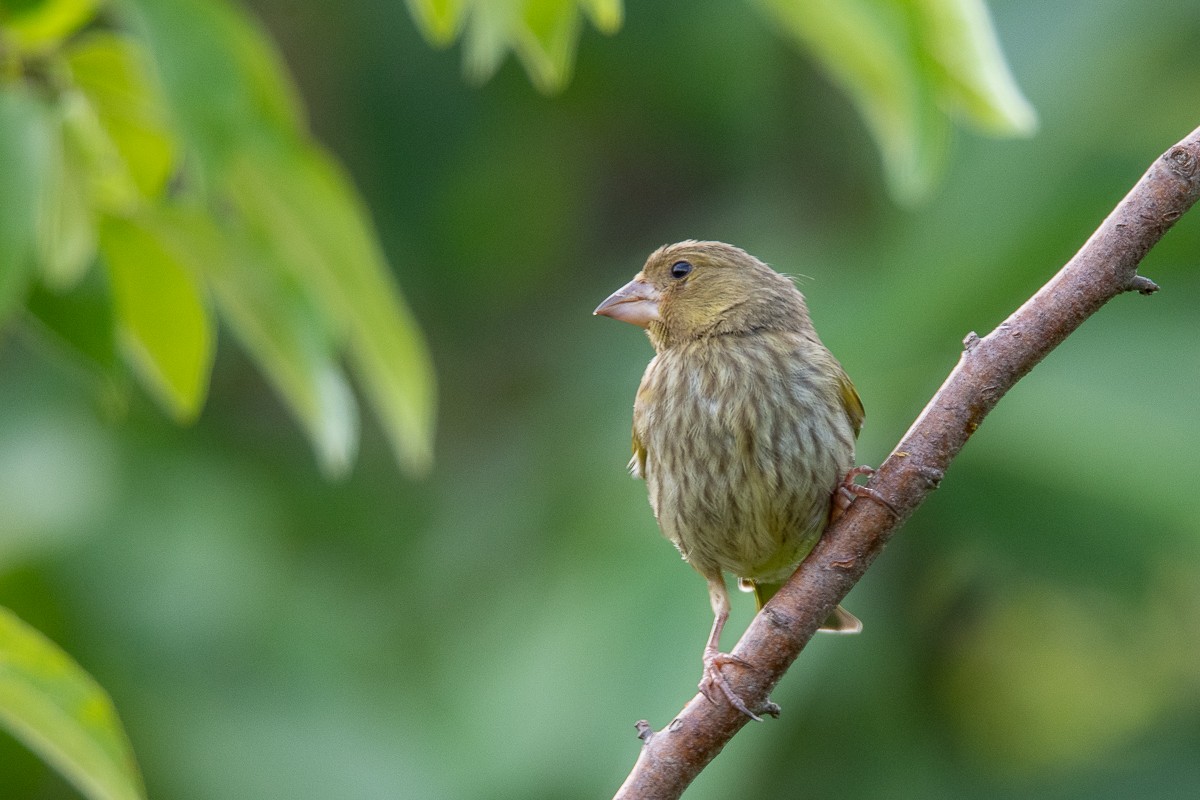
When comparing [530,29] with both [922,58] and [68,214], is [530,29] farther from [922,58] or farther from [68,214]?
[68,214]

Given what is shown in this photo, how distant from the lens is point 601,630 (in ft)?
18.0

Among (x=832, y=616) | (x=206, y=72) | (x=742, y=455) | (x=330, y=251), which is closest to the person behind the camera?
(x=206, y=72)

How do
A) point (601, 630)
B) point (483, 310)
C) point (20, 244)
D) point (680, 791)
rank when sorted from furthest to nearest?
point (483, 310) → point (601, 630) → point (680, 791) → point (20, 244)

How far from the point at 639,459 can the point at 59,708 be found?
1.91m

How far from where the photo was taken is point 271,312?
2324mm

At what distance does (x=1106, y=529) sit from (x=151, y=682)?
11.7 ft

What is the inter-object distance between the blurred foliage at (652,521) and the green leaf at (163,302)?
2.99 m

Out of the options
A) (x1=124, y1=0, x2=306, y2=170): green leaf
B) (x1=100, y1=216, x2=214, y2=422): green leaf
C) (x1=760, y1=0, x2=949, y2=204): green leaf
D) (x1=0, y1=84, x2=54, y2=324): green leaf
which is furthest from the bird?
(x1=0, y1=84, x2=54, y2=324): green leaf

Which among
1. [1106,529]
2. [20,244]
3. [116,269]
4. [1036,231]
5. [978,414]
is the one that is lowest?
[978,414]

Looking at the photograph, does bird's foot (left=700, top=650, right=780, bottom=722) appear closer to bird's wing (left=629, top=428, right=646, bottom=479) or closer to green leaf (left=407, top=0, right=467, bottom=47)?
green leaf (left=407, top=0, right=467, bottom=47)

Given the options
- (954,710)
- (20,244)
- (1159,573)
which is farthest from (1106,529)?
(20,244)

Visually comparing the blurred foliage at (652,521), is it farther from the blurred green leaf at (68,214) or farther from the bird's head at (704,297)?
the blurred green leaf at (68,214)

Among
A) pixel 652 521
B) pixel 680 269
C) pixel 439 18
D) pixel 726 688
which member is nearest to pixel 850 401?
pixel 680 269

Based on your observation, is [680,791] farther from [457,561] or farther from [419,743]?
[457,561]
